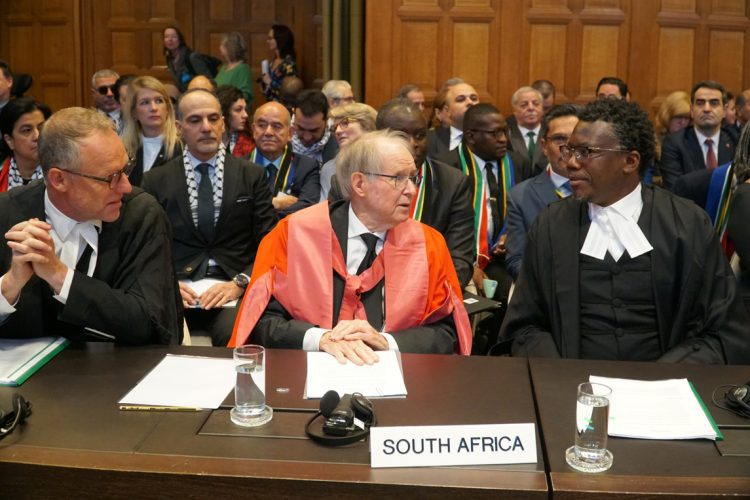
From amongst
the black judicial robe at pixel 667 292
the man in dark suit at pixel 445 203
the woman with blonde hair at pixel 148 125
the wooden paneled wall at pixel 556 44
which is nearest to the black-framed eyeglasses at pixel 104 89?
the wooden paneled wall at pixel 556 44

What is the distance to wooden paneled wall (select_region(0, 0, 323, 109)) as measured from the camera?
1073 centimetres

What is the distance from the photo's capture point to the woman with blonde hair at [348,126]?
17.1ft

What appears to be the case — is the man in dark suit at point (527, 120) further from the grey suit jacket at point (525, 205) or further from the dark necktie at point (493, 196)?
the grey suit jacket at point (525, 205)

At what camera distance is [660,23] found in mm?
8703

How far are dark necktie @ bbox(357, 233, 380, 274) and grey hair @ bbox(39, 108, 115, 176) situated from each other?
978 mm

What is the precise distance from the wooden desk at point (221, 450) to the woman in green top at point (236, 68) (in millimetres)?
7372

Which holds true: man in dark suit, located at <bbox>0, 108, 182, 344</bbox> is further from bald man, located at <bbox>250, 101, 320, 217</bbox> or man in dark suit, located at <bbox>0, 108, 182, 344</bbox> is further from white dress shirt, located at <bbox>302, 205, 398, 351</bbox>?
bald man, located at <bbox>250, 101, 320, 217</bbox>

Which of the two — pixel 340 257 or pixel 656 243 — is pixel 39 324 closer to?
pixel 340 257

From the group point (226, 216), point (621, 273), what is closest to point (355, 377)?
point (621, 273)

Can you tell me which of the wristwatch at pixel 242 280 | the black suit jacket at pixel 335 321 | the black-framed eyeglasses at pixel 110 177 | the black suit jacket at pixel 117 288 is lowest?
the wristwatch at pixel 242 280

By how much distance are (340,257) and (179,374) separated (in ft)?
2.87

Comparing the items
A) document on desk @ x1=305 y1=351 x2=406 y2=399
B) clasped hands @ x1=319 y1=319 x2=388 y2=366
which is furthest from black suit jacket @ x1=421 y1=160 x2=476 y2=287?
document on desk @ x1=305 y1=351 x2=406 y2=399

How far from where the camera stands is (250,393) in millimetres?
2129

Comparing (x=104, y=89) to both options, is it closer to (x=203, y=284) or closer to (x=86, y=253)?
(x=203, y=284)
